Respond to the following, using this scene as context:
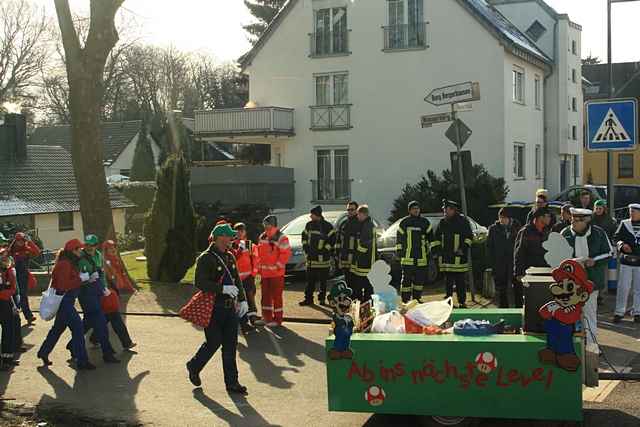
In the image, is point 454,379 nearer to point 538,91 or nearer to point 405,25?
point 405,25

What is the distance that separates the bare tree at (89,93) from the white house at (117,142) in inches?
1666

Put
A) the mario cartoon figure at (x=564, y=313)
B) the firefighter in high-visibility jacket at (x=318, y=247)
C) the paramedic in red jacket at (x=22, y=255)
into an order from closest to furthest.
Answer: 1. the mario cartoon figure at (x=564, y=313)
2. the paramedic in red jacket at (x=22, y=255)
3. the firefighter in high-visibility jacket at (x=318, y=247)

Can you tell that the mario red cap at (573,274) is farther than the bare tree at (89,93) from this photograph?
No

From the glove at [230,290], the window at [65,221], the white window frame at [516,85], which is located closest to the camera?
the glove at [230,290]

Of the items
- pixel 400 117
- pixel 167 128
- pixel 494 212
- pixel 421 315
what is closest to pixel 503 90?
pixel 400 117

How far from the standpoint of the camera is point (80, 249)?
10.6m

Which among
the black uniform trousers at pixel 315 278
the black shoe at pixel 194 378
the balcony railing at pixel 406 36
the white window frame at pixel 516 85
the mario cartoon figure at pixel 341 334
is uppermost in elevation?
the balcony railing at pixel 406 36

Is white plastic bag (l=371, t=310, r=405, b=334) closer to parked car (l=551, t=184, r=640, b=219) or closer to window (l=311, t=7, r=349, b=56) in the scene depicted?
parked car (l=551, t=184, r=640, b=219)

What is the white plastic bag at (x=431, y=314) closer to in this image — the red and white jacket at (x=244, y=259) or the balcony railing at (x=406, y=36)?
the red and white jacket at (x=244, y=259)

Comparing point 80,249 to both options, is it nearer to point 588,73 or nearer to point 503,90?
point 503,90

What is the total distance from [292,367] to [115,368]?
2.25 meters

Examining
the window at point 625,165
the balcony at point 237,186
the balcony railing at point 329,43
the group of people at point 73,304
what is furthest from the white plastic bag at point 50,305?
the window at point 625,165

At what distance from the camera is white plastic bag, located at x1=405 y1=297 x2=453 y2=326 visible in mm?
7426

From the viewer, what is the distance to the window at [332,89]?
3178cm
